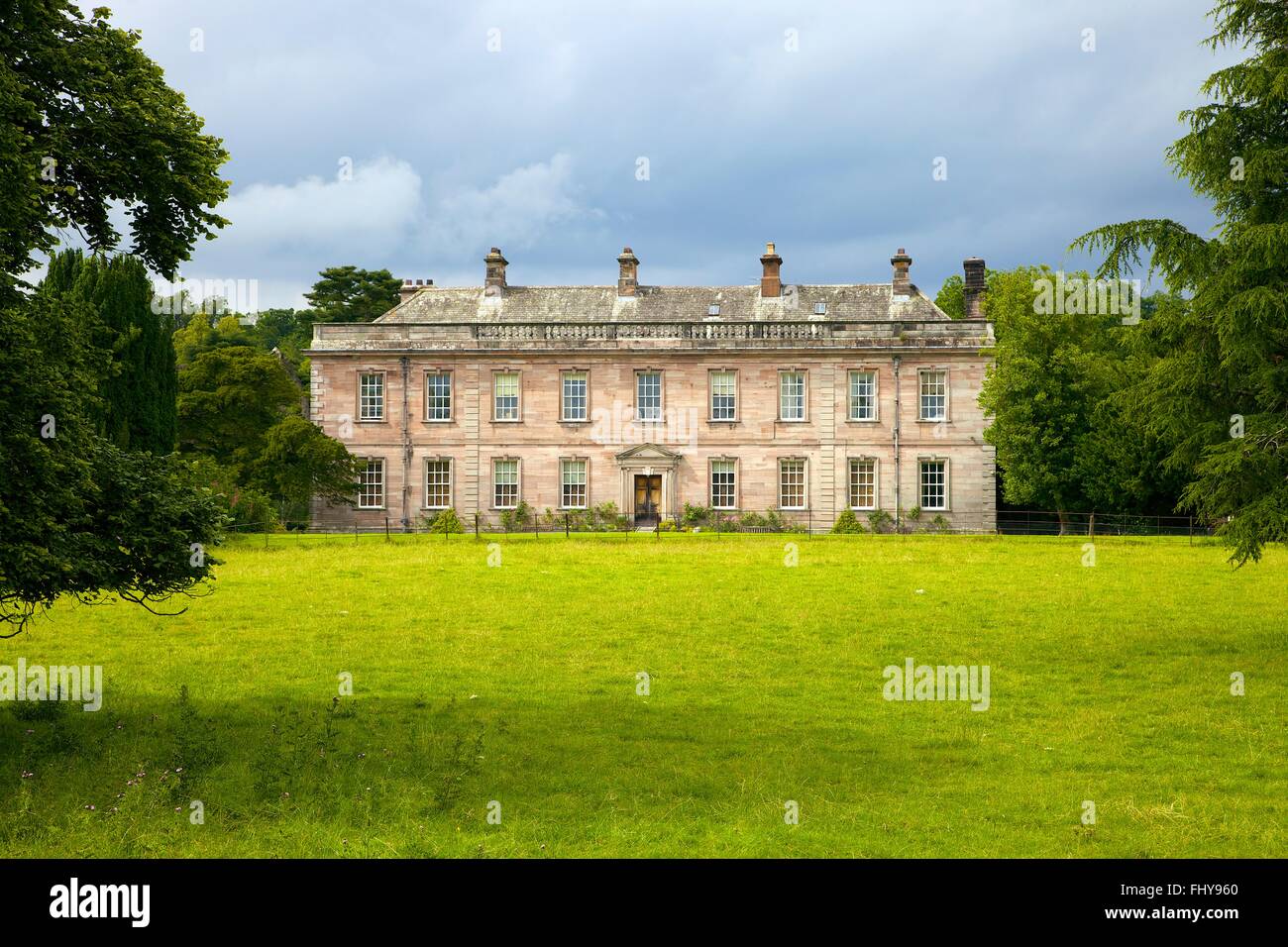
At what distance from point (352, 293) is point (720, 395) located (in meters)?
31.7

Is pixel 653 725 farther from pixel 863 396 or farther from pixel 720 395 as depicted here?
pixel 863 396

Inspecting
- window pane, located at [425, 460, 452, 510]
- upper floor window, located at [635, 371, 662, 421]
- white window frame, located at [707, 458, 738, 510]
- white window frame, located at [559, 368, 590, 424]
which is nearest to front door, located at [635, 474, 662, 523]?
white window frame, located at [707, 458, 738, 510]

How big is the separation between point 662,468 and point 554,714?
1170 inches

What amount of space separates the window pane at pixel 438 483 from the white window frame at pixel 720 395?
10113 mm

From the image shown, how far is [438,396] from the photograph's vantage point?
141 ft

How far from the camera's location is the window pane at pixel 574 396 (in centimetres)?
4262

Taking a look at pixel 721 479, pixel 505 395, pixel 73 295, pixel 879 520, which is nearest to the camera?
pixel 73 295

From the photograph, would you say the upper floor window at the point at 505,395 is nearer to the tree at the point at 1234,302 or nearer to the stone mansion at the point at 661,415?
the stone mansion at the point at 661,415

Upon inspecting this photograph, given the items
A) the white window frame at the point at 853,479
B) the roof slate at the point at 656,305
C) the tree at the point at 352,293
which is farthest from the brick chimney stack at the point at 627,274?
the tree at the point at 352,293

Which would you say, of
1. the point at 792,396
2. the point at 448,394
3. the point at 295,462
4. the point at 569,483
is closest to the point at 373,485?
the point at 448,394

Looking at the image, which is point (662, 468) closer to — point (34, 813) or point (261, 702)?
point (261, 702)

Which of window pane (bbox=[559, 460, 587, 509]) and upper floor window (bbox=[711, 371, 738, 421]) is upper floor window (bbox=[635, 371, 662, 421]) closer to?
upper floor window (bbox=[711, 371, 738, 421])

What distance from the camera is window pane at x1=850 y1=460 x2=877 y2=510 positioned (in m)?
41.8
